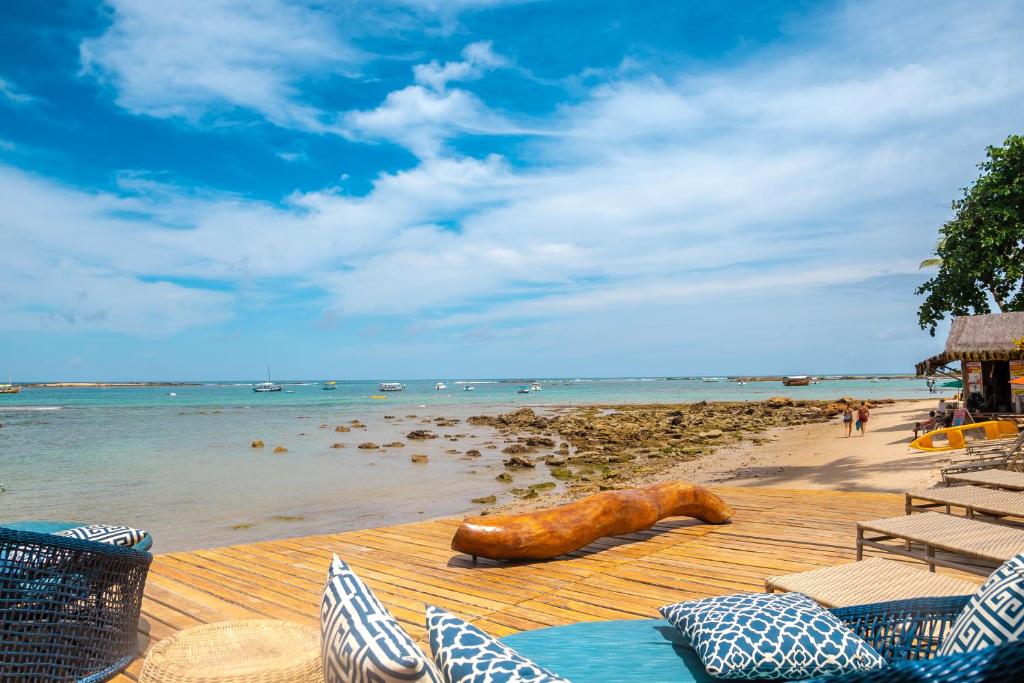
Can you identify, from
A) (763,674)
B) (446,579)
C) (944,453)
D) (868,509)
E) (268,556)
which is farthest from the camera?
(944,453)

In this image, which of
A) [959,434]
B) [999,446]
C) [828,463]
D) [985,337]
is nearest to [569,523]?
[999,446]

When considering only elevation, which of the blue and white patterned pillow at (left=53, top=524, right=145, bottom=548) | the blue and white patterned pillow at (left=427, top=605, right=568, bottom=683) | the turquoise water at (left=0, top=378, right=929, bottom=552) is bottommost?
the turquoise water at (left=0, top=378, right=929, bottom=552)

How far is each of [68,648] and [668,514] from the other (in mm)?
5101

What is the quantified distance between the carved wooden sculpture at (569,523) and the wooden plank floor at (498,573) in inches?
5.8

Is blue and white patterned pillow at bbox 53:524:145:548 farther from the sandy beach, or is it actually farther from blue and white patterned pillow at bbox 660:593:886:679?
the sandy beach

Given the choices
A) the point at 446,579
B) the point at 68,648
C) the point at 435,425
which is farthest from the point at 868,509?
the point at 435,425

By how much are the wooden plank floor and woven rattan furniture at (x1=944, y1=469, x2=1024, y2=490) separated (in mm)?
1174

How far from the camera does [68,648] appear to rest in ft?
10.0

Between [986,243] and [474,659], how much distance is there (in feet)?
67.9

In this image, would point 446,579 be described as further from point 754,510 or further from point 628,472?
point 628,472

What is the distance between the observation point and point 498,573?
547cm

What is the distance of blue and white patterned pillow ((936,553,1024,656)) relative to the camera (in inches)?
60.6

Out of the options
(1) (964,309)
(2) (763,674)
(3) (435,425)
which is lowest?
(3) (435,425)

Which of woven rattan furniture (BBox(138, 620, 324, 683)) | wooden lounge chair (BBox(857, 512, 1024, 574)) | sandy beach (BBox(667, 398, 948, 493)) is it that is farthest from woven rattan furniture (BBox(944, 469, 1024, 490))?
woven rattan furniture (BBox(138, 620, 324, 683))
